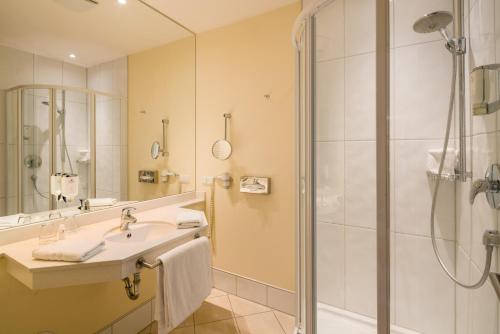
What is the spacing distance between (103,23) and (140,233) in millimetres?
1480

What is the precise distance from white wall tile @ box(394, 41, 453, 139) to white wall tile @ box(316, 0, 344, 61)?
27 cm

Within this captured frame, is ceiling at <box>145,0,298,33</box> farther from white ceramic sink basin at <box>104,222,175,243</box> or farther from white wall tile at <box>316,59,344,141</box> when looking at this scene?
white ceramic sink basin at <box>104,222,175,243</box>

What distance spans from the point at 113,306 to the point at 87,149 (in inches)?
40.3

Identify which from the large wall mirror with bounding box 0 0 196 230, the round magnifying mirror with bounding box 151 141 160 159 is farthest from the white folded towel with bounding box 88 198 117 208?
the round magnifying mirror with bounding box 151 141 160 159

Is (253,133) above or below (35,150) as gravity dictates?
above

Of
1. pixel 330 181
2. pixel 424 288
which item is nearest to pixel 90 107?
pixel 330 181

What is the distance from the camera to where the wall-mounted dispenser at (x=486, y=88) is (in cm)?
77

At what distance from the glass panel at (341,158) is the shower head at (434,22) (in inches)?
11.9

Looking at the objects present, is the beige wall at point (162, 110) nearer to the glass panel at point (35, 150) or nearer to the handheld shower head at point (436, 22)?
the glass panel at point (35, 150)

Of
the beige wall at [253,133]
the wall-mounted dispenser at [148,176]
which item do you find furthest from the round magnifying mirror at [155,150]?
the beige wall at [253,133]

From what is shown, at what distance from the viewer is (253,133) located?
1.97 meters

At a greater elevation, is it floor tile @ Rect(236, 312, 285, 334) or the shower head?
the shower head

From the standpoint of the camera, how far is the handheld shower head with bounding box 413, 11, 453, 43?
1.00m

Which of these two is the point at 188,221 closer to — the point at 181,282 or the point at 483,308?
the point at 181,282
